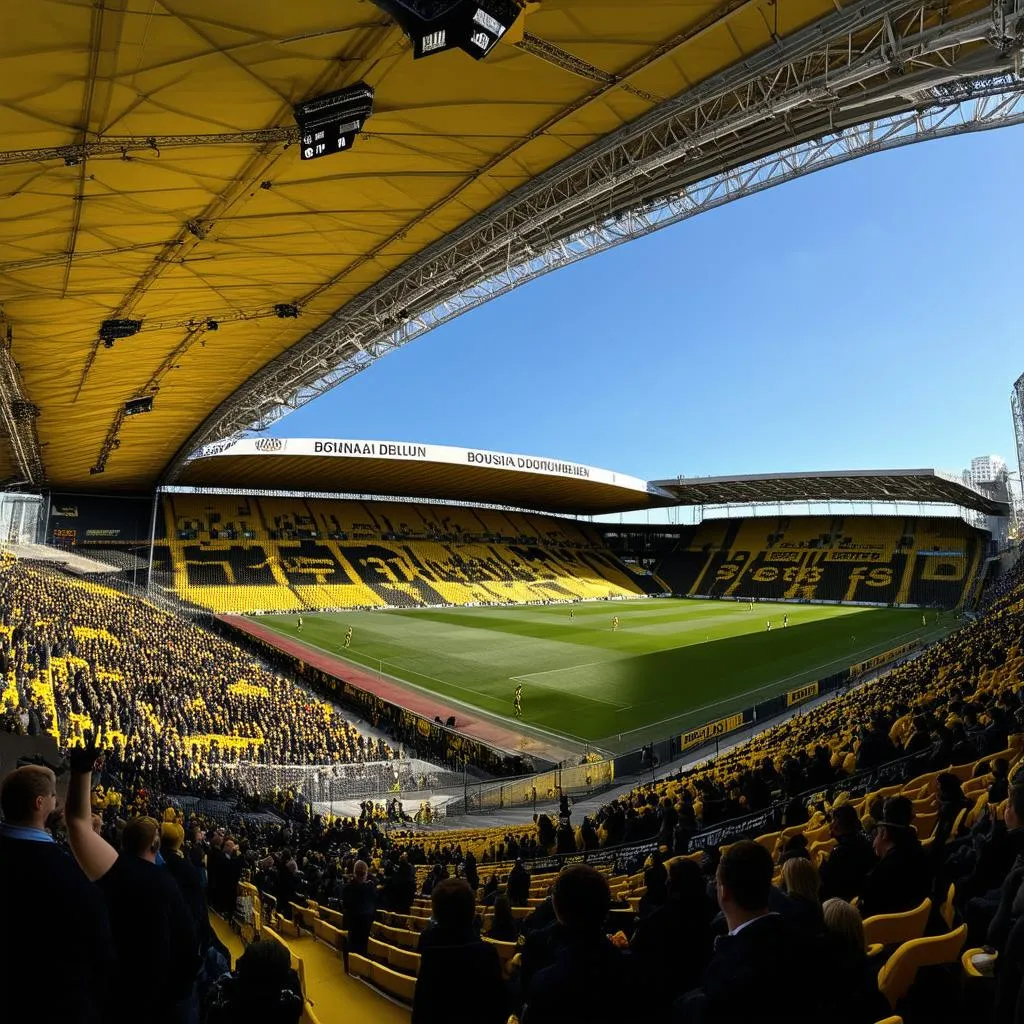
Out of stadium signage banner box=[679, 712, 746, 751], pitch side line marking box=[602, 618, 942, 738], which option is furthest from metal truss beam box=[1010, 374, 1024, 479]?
stadium signage banner box=[679, 712, 746, 751]

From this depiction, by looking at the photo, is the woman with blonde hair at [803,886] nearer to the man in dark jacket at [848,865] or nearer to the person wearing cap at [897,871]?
the person wearing cap at [897,871]

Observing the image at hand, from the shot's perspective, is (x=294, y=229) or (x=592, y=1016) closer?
(x=592, y=1016)

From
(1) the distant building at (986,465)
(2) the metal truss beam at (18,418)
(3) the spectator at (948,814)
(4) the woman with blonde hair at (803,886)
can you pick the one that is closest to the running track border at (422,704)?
(2) the metal truss beam at (18,418)

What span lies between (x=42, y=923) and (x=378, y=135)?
9077mm

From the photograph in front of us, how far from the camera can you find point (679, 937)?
280cm

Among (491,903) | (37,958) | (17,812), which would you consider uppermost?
(17,812)

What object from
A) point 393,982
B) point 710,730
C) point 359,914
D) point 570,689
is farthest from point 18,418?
point 393,982

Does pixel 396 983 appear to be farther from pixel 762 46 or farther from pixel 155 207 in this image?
pixel 155 207

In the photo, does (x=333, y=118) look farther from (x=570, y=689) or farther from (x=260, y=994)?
(x=570, y=689)

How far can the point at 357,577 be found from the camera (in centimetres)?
4984

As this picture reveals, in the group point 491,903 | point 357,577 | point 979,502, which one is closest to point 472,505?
point 357,577

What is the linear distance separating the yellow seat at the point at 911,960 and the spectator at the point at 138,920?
103 inches

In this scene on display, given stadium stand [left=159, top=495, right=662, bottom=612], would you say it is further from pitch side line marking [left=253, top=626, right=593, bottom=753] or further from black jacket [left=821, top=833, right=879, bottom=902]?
black jacket [left=821, top=833, right=879, bottom=902]

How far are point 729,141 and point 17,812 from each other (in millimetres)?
11436
